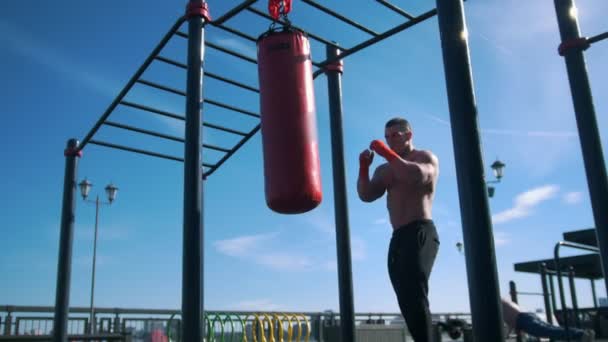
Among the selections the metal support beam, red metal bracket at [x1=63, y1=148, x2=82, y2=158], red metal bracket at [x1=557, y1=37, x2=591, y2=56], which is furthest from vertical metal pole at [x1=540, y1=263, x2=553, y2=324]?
red metal bracket at [x1=63, y1=148, x2=82, y2=158]

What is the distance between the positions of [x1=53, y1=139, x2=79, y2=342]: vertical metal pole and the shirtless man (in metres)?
3.55

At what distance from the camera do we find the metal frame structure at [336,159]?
7.49 ft

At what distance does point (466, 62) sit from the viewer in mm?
2564

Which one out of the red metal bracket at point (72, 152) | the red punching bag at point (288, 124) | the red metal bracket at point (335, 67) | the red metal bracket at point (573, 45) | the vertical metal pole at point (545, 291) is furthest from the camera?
the vertical metal pole at point (545, 291)

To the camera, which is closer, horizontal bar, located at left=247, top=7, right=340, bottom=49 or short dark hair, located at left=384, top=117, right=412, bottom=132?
short dark hair, located at left=384, top=117, right=412, bottom=132

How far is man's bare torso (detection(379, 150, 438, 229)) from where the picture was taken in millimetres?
3066

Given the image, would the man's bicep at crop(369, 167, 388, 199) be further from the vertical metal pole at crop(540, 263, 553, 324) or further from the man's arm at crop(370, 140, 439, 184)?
the vertical metal pole at crop(540, 263, 553, 324)

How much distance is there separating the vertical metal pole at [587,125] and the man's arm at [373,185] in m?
1.93

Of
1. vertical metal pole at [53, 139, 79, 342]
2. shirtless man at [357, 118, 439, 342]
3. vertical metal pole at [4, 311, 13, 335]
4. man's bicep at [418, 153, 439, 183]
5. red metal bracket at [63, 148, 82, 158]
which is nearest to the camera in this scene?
shirtless man at [357, 118, 439, 342]

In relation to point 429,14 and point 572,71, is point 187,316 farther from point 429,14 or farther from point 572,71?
point 572,71

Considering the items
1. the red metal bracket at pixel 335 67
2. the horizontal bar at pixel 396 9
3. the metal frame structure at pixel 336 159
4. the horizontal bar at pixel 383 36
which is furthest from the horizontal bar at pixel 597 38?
the red metal bracket at pixel 335 67

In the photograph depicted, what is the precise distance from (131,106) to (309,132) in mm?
2064

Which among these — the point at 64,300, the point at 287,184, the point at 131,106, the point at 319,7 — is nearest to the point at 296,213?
the point at 287,184

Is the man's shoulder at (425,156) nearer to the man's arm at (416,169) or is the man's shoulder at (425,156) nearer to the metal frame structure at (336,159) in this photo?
the man's arm at (416,169)
